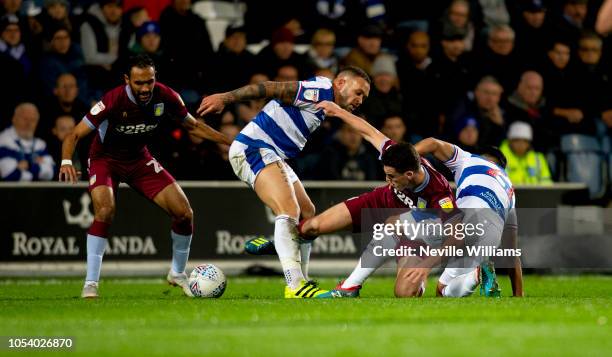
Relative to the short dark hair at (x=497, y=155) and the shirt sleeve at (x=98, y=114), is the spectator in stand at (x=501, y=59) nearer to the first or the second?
the short dark hair at (x=497, y=155)

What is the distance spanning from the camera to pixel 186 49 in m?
18.3

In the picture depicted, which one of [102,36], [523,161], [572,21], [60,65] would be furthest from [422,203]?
[572,21]

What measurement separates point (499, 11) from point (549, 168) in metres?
3.54

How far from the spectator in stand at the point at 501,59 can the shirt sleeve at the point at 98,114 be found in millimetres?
9062

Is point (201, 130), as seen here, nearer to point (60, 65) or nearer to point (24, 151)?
point (24, 151)

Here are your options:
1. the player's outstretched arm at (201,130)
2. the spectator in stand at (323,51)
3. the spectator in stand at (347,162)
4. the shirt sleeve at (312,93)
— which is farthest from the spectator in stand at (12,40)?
the shirt sleeve at (312,93)

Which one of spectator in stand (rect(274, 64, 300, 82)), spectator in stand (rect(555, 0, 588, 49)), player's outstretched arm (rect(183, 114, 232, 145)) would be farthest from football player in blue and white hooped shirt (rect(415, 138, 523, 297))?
spectator in stand (rect(555, 0, 588, 49))

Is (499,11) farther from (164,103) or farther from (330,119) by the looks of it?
(164,103)

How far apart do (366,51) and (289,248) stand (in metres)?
7.97

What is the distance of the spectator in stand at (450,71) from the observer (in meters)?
19.5

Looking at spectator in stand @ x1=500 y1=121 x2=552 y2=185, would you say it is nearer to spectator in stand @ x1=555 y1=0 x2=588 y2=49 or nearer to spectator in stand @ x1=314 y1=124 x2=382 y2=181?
spectator in stand @ x1=314 y1=124 x2=382 y2=181

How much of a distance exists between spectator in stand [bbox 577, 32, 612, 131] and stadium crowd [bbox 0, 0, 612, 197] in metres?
0.03

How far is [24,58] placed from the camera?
58.7 ft

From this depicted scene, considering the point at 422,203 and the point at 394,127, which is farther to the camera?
the point at 394,127
